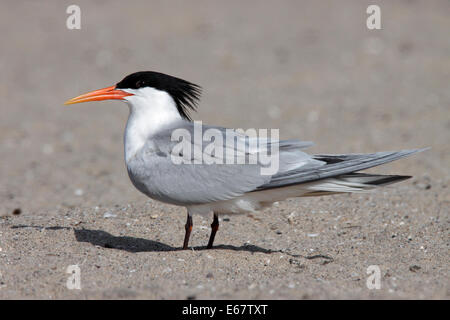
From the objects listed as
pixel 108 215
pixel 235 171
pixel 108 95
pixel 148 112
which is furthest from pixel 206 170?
pixel 108 215

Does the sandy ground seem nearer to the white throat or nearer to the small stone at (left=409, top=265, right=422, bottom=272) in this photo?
the small stone at (left=409, top=265, right=422, bottom=272)

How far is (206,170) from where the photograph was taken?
5.02 m

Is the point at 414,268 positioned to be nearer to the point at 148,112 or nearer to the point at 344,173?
the point at 344,173

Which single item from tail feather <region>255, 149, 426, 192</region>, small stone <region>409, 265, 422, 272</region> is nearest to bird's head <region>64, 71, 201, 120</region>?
tail feather <region>255, 149, 426, 192</region>

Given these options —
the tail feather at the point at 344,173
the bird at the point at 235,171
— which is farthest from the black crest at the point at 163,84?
the tail feather at the point at 344,173

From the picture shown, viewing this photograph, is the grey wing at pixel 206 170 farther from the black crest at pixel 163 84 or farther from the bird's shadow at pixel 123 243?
the bird's shadow at pixel 123 243

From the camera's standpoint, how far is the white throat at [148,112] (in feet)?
17.6

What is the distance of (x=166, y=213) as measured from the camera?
6.38 m

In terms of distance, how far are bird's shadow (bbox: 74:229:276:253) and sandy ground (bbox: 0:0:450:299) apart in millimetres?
19

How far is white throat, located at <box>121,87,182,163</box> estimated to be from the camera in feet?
17.6

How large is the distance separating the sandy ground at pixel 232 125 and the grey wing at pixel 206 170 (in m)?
0.50
